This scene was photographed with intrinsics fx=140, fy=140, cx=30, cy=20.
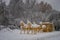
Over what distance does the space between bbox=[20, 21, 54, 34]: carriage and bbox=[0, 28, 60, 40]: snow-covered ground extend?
0.20ft

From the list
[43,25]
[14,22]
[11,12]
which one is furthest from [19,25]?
[43,25]

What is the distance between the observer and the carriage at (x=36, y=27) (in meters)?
2.17

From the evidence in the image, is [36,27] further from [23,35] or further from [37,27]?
[23,35]

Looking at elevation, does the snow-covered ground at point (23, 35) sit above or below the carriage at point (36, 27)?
below

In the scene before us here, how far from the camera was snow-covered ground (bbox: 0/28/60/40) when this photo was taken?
7.08 feet

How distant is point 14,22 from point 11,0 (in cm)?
35

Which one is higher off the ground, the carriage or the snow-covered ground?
the carriage

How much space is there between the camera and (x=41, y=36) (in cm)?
216

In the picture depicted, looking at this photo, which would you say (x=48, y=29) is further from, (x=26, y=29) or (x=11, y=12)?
(x=11, y=12)

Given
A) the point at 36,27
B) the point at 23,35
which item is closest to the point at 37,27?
the point at 36,27

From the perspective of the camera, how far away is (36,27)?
2.18 m

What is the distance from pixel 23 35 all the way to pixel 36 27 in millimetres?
240

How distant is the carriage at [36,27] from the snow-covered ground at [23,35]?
0.20ft

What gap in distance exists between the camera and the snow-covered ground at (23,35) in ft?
7.08
